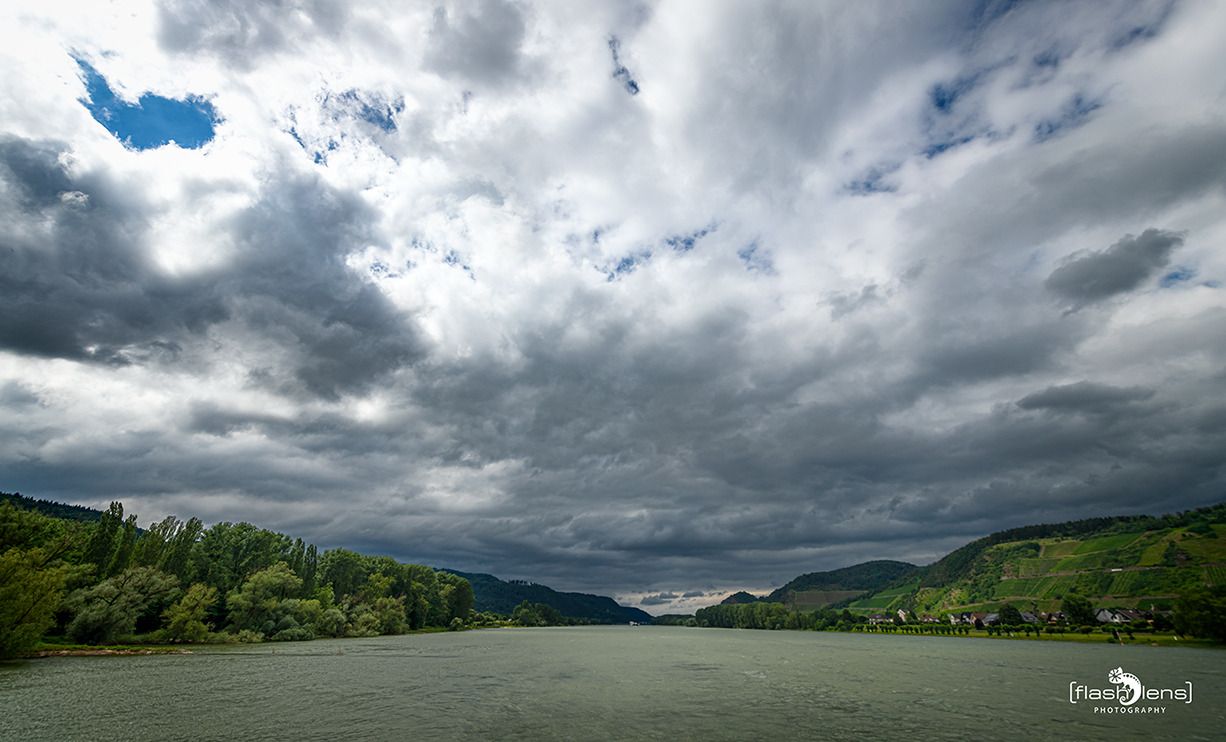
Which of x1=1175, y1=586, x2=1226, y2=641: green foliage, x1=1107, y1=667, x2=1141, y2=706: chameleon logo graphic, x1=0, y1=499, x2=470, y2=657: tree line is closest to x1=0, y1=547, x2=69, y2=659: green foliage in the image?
x1=0, y1=499, x2=470, y2=657: tree line

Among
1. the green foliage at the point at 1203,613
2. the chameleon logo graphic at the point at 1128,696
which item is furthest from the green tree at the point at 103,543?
the green foliage at the point at 1203,613

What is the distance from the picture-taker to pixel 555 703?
183 ft

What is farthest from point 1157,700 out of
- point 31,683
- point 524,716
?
point 31,683

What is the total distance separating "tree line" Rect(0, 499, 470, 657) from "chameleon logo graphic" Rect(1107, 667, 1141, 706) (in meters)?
132

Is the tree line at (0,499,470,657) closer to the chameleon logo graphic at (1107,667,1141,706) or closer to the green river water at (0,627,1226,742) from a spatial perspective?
the green river water at (0,627,1226,742)

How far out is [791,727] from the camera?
→ 144 feet

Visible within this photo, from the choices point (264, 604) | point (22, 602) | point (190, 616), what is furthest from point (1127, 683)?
point (264, 604)

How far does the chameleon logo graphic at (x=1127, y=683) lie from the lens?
216 feet

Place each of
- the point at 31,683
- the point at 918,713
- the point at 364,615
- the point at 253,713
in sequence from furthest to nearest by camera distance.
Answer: the point at 364,615, the point at 31,683, the point at 918,713, the point at 253,713

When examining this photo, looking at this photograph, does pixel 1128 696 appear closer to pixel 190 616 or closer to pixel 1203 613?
pixel 1203 613

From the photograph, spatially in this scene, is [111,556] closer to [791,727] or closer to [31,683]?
[31,683]

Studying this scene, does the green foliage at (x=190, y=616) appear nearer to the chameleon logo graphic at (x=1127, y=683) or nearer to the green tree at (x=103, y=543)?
the green tree at (x=103, y=543)

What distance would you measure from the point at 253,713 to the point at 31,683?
1219 inches

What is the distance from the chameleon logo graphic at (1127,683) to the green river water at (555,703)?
1664 mm
